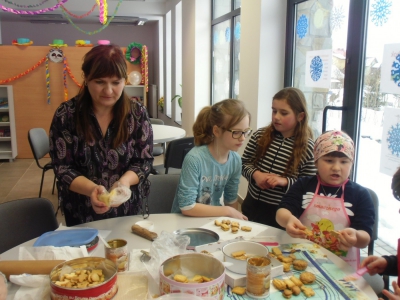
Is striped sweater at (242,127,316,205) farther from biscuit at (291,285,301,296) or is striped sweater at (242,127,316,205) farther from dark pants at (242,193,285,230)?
biscuit at (291,285,301,296)

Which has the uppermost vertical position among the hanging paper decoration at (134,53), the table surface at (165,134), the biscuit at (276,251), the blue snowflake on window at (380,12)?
the hanging paper decoration at (134,53)

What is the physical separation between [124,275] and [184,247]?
223 millimetres

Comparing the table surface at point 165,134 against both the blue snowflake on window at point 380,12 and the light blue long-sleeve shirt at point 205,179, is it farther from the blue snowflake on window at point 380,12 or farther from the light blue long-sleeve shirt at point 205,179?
the blue snowflake on window at point 380,12

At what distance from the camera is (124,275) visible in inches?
43.6

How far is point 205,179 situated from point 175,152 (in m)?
1.51

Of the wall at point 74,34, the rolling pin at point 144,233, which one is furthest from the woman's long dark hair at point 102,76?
the wall at point 74,34

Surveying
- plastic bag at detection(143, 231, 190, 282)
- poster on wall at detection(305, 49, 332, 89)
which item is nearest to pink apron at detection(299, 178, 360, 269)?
plastic bag at detection(143, 231, 190, 282)

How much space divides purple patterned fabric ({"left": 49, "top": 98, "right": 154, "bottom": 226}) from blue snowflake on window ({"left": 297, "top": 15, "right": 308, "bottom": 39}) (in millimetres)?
1988

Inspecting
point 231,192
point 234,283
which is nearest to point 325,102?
point 231,192

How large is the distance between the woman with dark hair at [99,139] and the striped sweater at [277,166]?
70 centimetres

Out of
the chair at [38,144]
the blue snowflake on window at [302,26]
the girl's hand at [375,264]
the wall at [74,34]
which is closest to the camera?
the girl's hand at [375,264]

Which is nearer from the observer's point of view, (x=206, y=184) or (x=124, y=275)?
(x=124, y=275)

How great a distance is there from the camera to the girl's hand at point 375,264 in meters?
1.27

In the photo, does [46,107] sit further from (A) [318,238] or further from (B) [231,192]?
(A) [318,238]
